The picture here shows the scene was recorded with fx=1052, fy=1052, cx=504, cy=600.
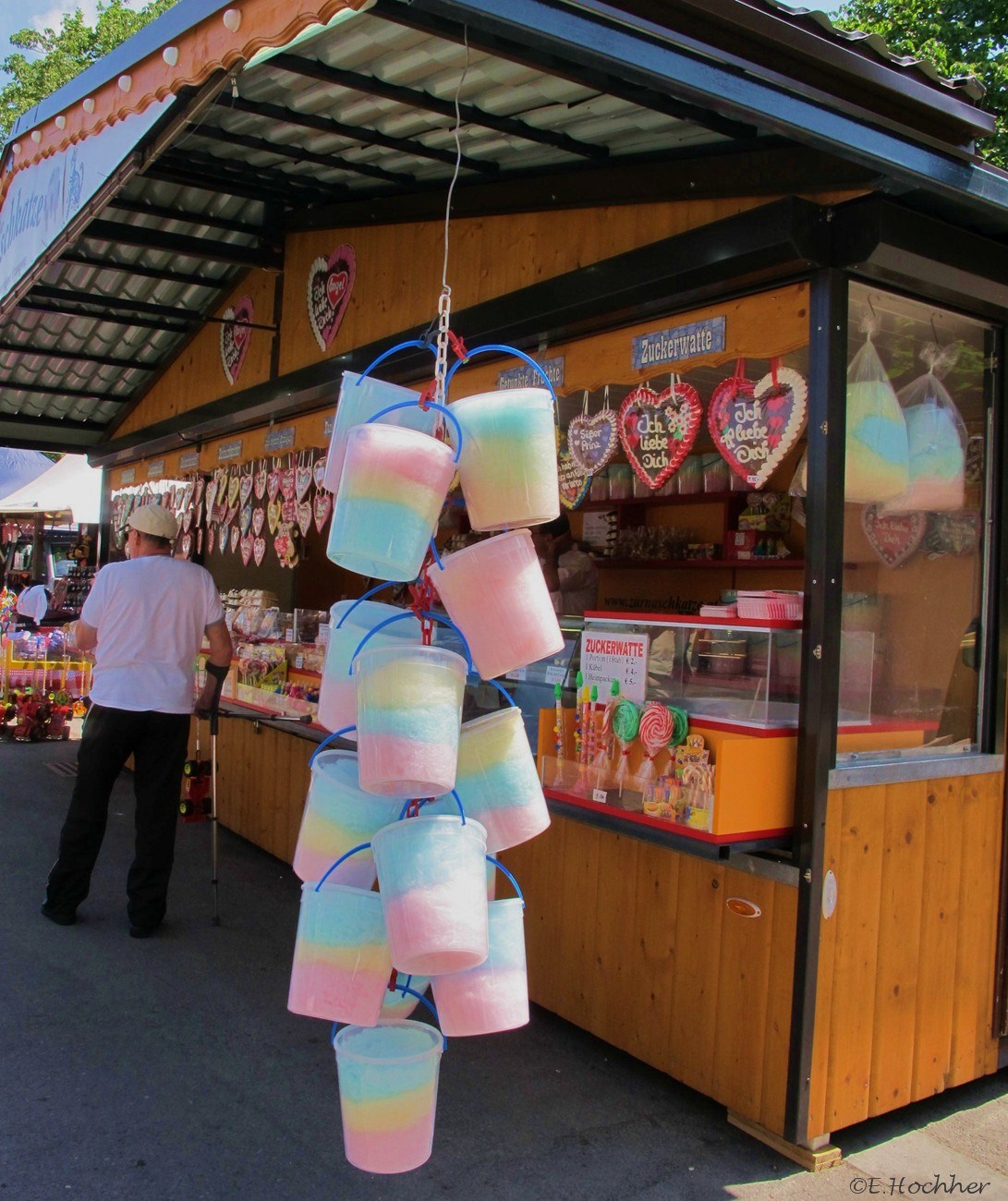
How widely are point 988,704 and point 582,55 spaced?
2.68 m

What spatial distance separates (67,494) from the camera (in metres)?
13.3

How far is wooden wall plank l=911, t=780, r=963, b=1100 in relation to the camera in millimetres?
3520

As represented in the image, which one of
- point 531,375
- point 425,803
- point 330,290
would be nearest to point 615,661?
point 531,375

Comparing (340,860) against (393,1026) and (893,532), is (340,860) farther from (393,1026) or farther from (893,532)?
(893,532)

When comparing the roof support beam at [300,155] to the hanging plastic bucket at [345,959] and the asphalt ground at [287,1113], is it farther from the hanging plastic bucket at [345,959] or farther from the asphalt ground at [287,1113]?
the hanging plastic bucket at [345,959]

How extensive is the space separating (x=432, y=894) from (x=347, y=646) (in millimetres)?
608

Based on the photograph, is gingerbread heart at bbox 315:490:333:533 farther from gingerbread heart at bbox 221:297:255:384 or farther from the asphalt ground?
the asphalt ground

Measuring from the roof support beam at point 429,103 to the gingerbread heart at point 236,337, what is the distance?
3.35m

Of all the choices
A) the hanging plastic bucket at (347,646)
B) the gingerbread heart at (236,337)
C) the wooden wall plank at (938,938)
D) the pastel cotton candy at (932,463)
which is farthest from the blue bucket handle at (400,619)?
the gingerbread heart at (236,337)

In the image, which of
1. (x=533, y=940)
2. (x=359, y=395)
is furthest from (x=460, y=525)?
(x=359, y=395)

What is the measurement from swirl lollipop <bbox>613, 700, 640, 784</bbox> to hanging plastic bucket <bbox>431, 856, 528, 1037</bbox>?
52.0 inches

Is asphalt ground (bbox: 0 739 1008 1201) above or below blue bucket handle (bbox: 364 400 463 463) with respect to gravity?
below

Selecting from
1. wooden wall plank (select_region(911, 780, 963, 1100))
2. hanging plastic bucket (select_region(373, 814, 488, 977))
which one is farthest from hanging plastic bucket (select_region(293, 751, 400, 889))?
wooden wall plank (select_region(911, 780, 963, 1100))

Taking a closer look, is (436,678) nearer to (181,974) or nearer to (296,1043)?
(296,1043)
